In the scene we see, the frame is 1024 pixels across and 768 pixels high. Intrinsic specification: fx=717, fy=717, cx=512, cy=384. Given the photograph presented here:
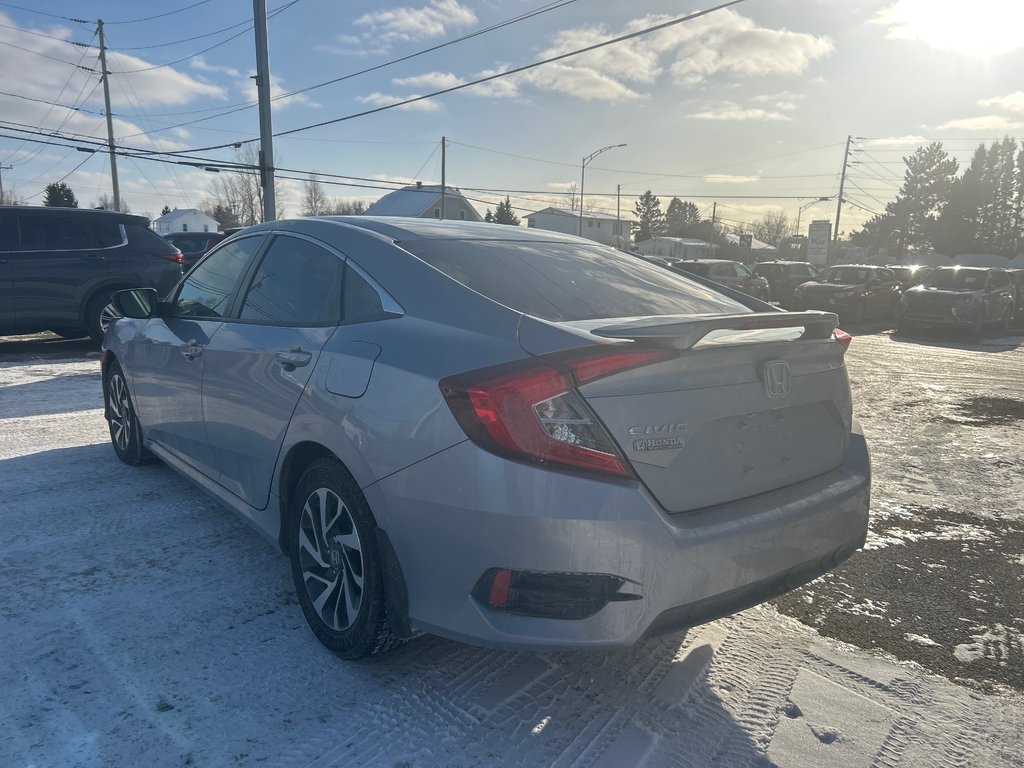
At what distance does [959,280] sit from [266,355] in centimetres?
1864

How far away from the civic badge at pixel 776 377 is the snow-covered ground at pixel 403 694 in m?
1.10

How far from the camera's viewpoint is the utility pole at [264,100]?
17.6 metres

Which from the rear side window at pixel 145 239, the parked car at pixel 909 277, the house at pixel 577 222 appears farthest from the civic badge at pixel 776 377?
the house at pixel 577 222

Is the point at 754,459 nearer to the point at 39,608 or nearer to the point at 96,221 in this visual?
the point at 39,608

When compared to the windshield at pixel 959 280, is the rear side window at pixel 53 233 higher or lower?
higher

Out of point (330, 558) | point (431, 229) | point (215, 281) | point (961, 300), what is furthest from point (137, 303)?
point (961, 300)

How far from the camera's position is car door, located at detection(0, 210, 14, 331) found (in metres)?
9.34

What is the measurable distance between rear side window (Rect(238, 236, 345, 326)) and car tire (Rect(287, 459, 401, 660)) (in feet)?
2.21

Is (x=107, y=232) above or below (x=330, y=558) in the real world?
above

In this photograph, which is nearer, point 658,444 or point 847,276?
point 658,444

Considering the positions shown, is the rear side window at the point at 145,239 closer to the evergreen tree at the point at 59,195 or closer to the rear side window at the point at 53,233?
the rear side window at the point at 53,233

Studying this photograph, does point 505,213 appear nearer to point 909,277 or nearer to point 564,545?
point 909,277

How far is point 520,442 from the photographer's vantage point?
2.07 meters

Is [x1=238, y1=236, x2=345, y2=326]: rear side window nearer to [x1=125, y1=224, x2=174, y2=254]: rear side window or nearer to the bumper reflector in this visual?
the bumper reflector
